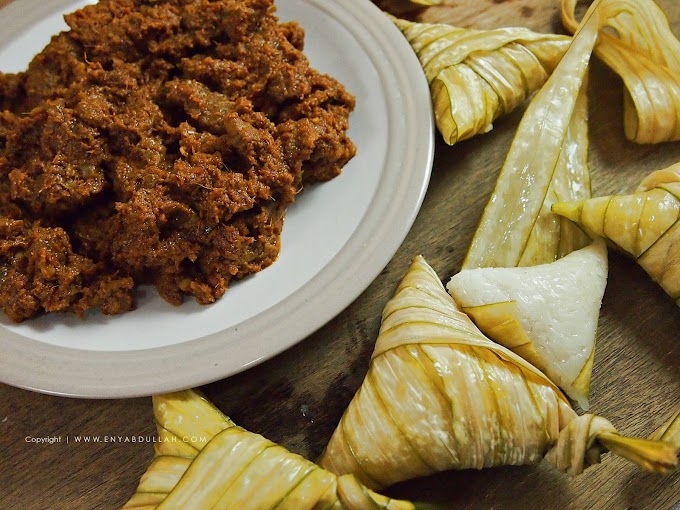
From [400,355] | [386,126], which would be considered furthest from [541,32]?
[400,355]

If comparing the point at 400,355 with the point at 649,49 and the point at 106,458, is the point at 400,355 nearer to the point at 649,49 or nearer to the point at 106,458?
the point at 106,458

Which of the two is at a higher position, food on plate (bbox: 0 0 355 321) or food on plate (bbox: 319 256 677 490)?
food on plate (bbox: 0 0 355 321)

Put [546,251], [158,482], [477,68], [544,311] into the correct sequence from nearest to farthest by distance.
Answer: [158,482], [544,311], [546,251], [477,68]

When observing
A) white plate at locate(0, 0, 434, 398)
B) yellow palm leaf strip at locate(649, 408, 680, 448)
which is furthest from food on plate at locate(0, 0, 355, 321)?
yellow palm leaf strip at locate(649, 408, 680, 448)

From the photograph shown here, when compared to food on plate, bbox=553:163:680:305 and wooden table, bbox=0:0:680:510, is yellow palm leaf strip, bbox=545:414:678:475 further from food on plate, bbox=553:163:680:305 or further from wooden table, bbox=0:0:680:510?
food on plate, bbox=553:163:680:305

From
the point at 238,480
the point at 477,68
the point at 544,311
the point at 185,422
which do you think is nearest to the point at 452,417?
the point at 544,311

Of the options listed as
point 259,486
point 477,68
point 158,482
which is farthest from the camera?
point 477,68

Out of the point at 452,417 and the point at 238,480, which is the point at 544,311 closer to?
the point at 452,417
